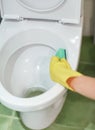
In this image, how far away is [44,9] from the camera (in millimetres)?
1276

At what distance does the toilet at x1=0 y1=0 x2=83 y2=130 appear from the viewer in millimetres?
1244

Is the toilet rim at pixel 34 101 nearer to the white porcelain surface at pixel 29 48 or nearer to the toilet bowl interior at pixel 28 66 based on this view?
the white porcelain surface at pixel 29 48

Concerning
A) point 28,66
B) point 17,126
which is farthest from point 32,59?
point 17,126

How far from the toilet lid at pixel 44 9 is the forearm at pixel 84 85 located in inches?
14.2

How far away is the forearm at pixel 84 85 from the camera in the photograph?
3.18ft

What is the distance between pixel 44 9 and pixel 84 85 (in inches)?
18.4

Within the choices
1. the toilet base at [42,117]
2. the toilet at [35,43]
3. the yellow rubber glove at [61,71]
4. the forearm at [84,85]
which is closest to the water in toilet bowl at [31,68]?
the toilet at [35,43]

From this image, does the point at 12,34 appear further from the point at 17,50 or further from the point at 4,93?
the point at 4,93

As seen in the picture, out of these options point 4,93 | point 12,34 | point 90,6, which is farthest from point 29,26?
point 90,6

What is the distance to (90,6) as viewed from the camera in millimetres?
1635

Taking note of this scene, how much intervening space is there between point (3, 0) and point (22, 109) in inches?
21.5

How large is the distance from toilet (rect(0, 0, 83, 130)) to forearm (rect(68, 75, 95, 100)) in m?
0.15

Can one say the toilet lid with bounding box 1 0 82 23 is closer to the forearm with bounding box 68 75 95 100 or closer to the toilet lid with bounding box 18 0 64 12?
the toilet lid with bounding box 18 0 64 12

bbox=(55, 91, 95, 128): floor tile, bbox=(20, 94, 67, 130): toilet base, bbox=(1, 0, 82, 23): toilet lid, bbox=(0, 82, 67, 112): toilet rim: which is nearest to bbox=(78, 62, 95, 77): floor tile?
bbox=(55, 91, 95, 128): floor tile
